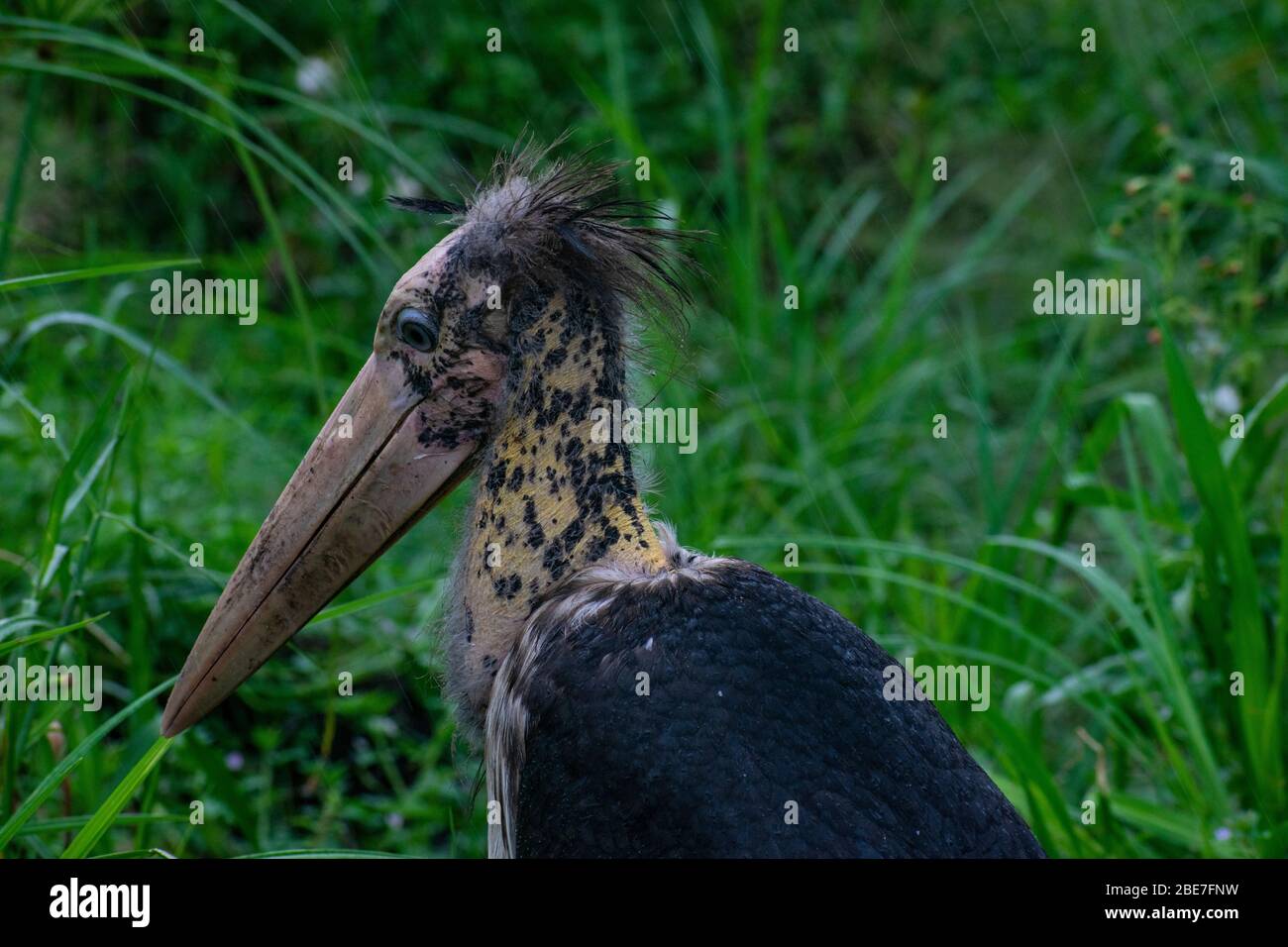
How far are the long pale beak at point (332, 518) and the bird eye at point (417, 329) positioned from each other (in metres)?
0.06

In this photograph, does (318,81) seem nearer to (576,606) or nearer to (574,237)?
(574,237)

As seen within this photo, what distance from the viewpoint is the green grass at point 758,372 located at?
3488 millimetres

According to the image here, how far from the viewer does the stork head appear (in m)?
2.87

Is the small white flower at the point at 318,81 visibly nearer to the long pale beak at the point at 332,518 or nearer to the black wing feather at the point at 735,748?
the long pale beak at the point at 332,518

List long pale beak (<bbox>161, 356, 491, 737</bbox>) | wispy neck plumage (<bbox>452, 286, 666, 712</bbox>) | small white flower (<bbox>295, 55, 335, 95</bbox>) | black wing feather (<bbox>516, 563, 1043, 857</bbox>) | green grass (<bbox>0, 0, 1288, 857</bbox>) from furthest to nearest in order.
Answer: small white flower (<bbox>295, 55, 335, 95</bbox>), green grass (<bbox>0, 0, 1288, 857</bbox>), long pale beak (<bbox>161, 356, 491, 737</bbox>), wispy neck plumage (<bbox>452, 286, 666, 712</bbox>), black wing feather (<bbox>516, 563, 1043, 857</bbox>)

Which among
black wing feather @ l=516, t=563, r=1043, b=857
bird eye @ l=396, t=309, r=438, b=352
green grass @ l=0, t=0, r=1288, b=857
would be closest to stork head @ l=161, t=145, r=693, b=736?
bird eye @ l=396, t=309, r=438, b=352

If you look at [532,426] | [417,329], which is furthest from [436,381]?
[532,426]

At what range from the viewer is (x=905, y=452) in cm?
560

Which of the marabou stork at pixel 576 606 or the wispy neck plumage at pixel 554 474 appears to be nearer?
the marabou stork at pixel 576 606

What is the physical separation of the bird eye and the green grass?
1.27 feet

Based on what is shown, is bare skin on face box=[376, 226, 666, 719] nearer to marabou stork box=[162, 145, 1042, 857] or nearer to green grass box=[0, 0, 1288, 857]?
marabou stork box=[162, 145, 1042, 857]

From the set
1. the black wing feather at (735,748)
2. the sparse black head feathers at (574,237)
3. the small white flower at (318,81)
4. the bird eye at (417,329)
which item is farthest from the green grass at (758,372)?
the black wing feather at (735,748)

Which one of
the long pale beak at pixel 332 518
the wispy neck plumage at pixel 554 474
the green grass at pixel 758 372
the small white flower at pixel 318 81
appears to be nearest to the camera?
the wispy neck plumage at pixel 554 474
